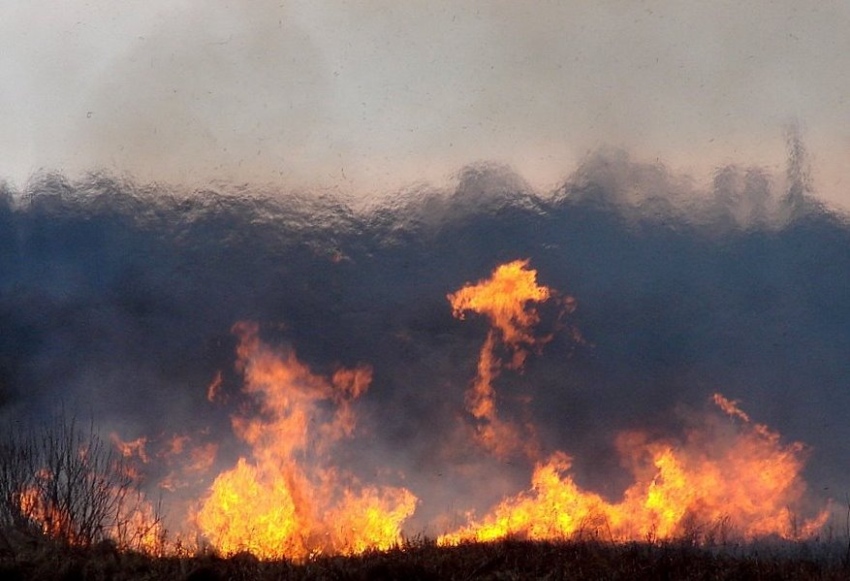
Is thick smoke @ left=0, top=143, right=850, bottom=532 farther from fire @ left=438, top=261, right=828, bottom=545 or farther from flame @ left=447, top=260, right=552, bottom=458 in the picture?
fire @ left=438, top=261, right=828, bottom=545

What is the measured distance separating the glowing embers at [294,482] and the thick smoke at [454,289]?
849 millimetres

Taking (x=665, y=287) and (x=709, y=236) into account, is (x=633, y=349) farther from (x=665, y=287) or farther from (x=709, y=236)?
(x=709, y=236)

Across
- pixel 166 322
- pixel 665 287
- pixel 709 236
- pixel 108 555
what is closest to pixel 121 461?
pixel 166 322

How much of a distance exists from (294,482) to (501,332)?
31.5 feet

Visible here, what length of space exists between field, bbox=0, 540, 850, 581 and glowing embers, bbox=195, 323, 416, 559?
3640 millimetres

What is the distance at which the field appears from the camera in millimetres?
14852

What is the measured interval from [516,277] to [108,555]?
65.7 ft

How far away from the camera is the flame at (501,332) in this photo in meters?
29.3

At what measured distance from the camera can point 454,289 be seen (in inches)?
1278

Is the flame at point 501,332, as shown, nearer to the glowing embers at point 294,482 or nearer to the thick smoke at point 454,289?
the thick smoke at point 454,289

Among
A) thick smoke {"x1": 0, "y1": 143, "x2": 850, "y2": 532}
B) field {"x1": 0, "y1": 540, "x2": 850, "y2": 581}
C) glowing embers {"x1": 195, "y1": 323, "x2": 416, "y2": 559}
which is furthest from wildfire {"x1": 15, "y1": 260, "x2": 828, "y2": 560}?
field {"x1": 0, "y1": 540, "x2": 850, "y2": 581}

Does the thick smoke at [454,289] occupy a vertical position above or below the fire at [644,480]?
above

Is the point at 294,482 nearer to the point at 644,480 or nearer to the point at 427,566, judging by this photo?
the point at 427,566

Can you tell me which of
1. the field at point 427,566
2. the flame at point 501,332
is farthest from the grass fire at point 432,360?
the field at point 427,566
